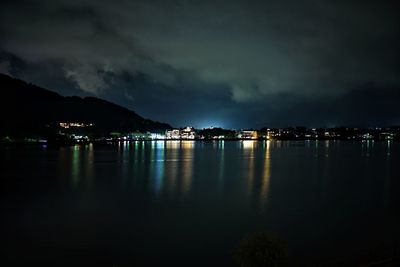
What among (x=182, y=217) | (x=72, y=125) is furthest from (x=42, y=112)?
(x=182, y=217)

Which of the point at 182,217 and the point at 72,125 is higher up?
the point at 72,125

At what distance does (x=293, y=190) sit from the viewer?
26.1 metres

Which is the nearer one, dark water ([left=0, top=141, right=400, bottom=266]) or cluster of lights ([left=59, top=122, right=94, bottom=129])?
dark water ([left=0, top=141, right=400, bottom=266])

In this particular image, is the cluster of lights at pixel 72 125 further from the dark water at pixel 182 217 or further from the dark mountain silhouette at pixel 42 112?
the dark water at pixel 182 217

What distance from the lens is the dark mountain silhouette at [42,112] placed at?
111 meters

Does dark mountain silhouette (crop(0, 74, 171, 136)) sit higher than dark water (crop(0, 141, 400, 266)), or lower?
higher

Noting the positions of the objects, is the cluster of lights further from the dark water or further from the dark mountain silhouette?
the dark water

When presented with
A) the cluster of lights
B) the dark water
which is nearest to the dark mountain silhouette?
the cluster of lights

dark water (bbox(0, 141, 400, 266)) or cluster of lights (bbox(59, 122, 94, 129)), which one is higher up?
cluster of lights (bbox(59, 122, 94, 129))

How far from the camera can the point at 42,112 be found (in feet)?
479

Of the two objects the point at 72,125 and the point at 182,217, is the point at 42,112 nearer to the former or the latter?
the point at 72,125

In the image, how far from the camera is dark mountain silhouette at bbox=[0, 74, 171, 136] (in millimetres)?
111456

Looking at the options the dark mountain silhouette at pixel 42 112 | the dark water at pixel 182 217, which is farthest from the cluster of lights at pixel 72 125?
the dark water at pixel 182 217

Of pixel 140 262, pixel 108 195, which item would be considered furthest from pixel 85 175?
pixel 140 262
